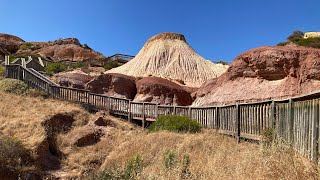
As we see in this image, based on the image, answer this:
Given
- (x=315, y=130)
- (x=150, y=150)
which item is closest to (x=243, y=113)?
(x=150, y=150)

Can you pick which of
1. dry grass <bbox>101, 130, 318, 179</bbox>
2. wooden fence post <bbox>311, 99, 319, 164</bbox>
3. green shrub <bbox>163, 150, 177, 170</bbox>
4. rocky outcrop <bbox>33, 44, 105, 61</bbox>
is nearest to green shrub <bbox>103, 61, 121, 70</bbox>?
rocky outcrop <bbox>33, 44, 105, 61</bbox>

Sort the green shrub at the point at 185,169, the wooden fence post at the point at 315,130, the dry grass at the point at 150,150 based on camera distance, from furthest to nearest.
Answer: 1. the green shrub at the point at 185,169
2. the wooden fence post at the point at 315,130
3. the dry grass at the point at 150,150

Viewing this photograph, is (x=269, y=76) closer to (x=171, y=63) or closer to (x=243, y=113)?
(x=243, y=113)

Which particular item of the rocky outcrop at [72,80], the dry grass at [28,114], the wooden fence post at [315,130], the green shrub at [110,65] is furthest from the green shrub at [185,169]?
the green shrub at [110,65]

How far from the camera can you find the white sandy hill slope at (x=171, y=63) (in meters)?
44.2

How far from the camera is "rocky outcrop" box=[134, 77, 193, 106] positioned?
96.0 feet

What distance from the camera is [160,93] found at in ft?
97.5

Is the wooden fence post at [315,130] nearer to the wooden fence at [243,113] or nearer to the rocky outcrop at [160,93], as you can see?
the wooden fence at [243,113]

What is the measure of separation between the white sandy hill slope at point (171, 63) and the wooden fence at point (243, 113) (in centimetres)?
2125

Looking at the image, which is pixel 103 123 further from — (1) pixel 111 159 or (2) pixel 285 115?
(2) pixel 285 115

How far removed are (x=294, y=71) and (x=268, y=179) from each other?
15739 millimetres

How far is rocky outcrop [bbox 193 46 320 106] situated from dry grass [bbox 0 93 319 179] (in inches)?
270

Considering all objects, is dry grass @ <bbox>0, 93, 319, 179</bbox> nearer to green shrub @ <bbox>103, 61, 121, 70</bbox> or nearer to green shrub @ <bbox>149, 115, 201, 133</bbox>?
green shrub @ <bbox>149, 115, 201, 133</bbox>

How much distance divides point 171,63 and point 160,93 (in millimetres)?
17830
